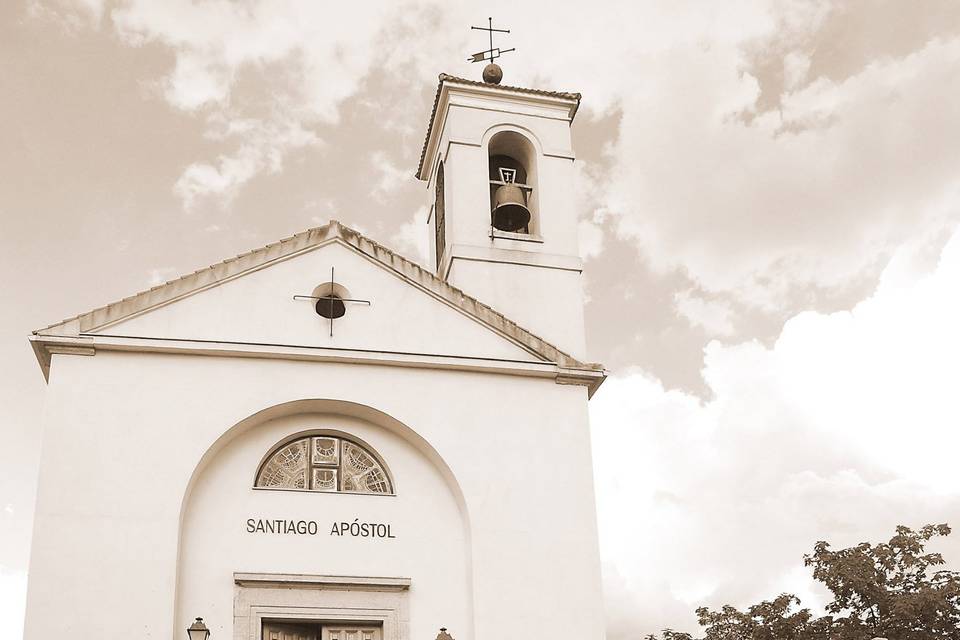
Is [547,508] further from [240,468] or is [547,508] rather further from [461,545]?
[240,468]

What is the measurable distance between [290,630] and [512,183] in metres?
9.53

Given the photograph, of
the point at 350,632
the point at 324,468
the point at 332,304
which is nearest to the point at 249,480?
the point at 324,468

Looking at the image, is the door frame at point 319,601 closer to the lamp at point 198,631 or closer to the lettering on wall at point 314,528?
the lettering on wall at point 314,528

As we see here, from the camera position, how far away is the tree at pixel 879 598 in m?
24.1

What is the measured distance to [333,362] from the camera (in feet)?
58.6

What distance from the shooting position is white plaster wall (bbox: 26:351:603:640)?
1580cm

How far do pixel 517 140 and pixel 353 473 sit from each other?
821cm

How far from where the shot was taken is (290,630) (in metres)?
16.6

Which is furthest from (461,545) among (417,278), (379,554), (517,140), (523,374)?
(517,140)

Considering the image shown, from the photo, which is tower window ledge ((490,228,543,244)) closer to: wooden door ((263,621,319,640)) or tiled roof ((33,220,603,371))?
tiled roof ((33,220,603,371))

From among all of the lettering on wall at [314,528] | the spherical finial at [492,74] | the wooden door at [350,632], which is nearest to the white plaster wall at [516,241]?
the spherical finial at [492,74]

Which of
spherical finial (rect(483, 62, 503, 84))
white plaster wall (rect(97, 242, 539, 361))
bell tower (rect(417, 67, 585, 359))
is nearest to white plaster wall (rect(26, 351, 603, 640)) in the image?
white plaster wall (rect(97, 242, 539, 361))

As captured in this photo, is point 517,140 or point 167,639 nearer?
point 167,639

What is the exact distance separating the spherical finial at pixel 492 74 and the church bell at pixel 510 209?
8.84 feet
